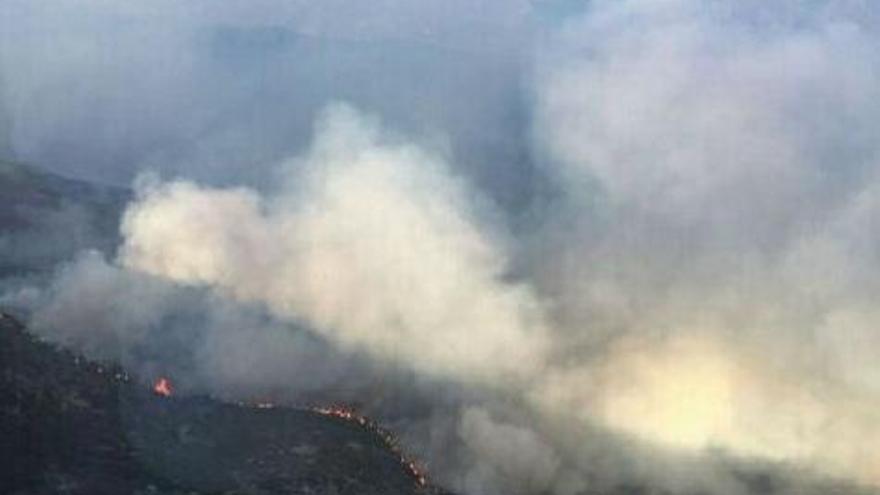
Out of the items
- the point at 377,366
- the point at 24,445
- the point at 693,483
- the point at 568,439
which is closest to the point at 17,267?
the point at 377,366

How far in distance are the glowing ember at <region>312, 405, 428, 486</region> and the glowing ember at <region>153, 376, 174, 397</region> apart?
33.4 feet

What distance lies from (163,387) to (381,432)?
51.0ft

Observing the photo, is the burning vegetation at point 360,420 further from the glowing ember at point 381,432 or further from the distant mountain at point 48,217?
the distant mountain at point 48,217

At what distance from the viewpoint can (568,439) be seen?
3561 inches

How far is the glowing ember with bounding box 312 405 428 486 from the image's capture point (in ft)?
276

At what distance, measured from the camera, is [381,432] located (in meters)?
89.4

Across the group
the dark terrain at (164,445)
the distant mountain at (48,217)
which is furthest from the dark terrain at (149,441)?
the distant mountain at (48,217)

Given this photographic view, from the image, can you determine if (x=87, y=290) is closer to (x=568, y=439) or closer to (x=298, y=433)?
(x=298, y=433)

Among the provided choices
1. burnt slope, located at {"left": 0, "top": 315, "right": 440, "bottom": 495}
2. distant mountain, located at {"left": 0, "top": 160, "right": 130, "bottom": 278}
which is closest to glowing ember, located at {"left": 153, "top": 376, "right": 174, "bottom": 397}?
burnt slope, located at {"left": 0, "top": 315, "right": 440, "bottom": 495}

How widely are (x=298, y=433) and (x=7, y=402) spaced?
1975 cm

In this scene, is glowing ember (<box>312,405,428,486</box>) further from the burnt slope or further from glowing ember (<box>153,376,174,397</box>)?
glowing ember (<box>153,376,174,397</box>)

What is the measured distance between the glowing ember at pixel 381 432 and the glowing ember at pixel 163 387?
10.2 m

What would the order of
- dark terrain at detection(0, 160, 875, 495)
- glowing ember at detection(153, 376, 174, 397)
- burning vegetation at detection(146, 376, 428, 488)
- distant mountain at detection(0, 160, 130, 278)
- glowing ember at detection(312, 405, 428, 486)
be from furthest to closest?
distant mountain at detection(0, 160, 130, 278)
glowing ember at detection(153, 376, 174, 397)
burning vegetation at detection(146, 376, 428, 488)
glowing ember at detection(312, 405, 428, 486)
dark terrain at detection(0, 160, 875, 495)

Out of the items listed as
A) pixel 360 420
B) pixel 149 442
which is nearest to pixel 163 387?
pixel 149 442
